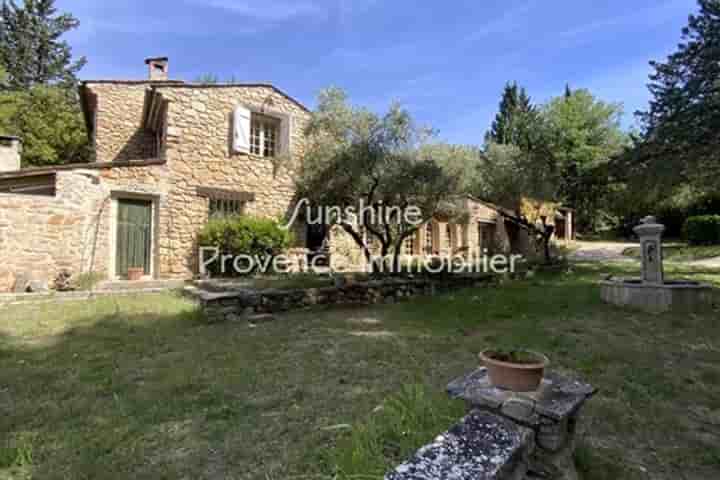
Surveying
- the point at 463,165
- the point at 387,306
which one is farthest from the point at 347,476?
the point at 463,165

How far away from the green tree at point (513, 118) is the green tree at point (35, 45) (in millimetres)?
30550

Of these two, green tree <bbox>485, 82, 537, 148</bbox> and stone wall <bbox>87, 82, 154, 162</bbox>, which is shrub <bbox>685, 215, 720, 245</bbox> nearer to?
green tree <bbox>485, 82, 537, 148</bbox>

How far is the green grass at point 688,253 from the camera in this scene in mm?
13945

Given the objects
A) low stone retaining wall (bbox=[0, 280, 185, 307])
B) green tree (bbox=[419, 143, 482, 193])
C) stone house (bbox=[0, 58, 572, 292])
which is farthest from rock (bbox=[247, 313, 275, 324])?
green tree (bbox=[419, 143, 482, 193])

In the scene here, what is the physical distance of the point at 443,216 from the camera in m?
8.27

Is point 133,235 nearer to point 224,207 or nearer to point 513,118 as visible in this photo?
point 224,207

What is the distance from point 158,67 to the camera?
11695mm

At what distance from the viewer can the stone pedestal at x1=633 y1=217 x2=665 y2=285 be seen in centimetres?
607

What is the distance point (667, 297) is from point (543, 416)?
6.08m

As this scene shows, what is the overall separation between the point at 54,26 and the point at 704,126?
3151cm

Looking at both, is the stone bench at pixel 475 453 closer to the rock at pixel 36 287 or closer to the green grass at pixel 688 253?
the rock at pixel 36 287

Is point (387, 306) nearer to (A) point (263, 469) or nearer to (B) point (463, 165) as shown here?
(B) point (463, 165)

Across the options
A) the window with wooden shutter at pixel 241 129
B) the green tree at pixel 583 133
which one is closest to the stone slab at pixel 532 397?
the window with wooden shutter at pixel 241 129

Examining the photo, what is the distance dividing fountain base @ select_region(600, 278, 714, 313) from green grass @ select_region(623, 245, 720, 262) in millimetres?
10443
